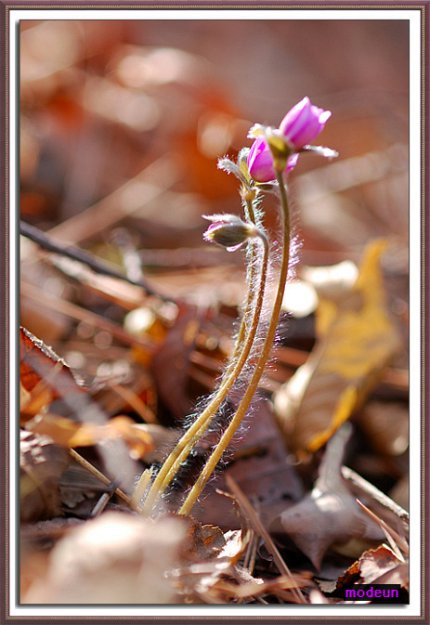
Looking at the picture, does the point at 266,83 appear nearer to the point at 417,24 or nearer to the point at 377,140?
the point at 377,140

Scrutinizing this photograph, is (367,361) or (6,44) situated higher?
(6,44)

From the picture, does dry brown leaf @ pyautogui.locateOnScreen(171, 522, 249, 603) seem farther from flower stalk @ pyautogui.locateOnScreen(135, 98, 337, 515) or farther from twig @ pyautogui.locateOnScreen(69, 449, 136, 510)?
twig @ pyautogui.locateOnScreen(69, 449, 136, 510)

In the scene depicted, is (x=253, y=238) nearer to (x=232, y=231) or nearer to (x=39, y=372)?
(x=232, y=231)

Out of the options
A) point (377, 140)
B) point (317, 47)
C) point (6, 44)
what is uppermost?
point (317, 47)

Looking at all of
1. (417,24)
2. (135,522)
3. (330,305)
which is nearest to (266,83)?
(330,305)

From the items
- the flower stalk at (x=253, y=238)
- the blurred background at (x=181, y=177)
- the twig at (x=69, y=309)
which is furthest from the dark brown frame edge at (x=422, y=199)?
the twig at (x=69, y=309)

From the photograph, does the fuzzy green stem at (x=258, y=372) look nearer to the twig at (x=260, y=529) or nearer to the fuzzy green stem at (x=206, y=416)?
the fuzzy green stem at (x=206, y=416)
